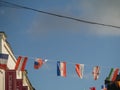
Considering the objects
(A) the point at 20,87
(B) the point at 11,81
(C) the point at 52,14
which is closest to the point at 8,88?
(B) the point at 11,81

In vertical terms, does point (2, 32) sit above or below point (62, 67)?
above

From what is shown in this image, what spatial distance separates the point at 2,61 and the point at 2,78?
1076cm

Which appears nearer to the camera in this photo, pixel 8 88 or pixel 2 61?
pixel 2 61

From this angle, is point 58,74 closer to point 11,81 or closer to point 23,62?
point 23,62

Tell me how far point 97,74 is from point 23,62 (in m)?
7.44

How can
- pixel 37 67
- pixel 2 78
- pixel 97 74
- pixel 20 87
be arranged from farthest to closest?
pixel 20 87
pixel 2 78
pixel 97 74
pixel 37 67

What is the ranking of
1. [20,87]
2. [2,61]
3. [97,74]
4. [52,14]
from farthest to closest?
[20,87] < [97,74] < [2,61] < [52,14]

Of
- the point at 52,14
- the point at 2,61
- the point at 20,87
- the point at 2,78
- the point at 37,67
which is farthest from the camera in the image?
the point at 20,87

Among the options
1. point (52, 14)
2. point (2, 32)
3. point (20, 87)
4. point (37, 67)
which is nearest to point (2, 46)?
point (2, 32)

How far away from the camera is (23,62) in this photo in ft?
118

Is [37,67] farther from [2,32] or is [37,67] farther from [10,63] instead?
[10,63]

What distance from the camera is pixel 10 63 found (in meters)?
50.5

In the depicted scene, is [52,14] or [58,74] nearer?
[52,14]

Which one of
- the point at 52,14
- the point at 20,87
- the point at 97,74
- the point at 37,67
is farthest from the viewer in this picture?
the point at 20,87
